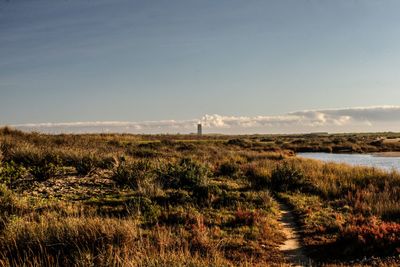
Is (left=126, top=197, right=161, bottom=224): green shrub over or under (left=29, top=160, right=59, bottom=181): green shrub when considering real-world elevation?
under

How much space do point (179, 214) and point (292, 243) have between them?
3.45 meters

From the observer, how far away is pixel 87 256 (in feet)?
22.6

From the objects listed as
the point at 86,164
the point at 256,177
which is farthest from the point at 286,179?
the point at 86,164

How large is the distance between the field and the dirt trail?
0.21 meters

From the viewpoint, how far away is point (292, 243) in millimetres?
10711

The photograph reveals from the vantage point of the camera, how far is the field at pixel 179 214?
8.19m

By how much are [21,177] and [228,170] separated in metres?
11.3

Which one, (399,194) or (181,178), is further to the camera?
(181,178)

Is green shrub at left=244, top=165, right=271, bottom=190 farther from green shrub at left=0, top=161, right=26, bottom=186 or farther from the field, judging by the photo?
green shrub at left=0, top=161, right=26, bottom=186

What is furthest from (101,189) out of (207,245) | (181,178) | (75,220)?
(207,245)

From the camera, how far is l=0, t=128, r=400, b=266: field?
322 inches

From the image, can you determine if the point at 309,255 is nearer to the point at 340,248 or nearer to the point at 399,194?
the point at 340,248

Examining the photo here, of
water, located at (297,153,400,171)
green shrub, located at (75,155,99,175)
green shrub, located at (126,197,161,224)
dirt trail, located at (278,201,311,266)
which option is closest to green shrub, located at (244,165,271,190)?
dirt trail, located at (278,201,311,266)

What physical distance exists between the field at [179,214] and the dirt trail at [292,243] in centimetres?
21
